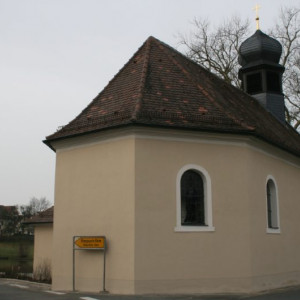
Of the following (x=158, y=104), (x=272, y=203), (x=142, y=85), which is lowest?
(x=272, y=203)

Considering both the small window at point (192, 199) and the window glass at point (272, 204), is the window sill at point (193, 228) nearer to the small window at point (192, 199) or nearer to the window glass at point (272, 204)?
the small window at point (192, 199)

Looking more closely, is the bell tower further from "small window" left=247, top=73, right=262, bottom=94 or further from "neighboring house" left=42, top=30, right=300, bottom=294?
"neighboring house" left=42, top=30, right=300, bottom=294

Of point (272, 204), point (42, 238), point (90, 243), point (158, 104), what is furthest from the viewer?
point (42, 238)

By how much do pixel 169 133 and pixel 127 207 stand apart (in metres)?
2.19

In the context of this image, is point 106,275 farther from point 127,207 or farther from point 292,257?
point 292,257

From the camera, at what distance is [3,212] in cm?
7412

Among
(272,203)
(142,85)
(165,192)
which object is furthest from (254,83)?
(165,192)

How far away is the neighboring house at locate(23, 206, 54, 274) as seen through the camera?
19.2 m

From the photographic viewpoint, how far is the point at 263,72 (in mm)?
20438

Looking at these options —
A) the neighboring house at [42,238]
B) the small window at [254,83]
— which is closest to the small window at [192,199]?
the neighboring house at [42,238]

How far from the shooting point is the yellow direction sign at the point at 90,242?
1132 cm

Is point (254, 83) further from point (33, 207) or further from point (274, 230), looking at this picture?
point (33, 207)

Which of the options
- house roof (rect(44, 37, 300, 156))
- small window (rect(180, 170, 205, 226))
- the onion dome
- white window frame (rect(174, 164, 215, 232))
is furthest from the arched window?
the onion dome

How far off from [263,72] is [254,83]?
2.11ft
